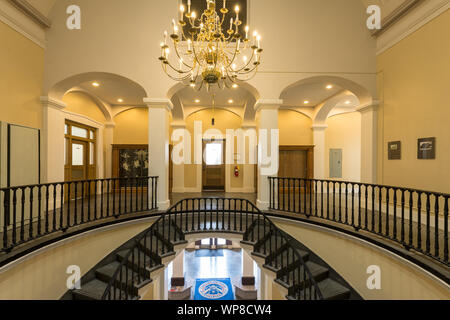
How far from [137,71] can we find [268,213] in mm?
4793

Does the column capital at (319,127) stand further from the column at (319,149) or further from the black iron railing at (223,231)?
the black iron railing at (223,231)

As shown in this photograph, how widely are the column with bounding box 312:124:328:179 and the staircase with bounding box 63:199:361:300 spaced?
488 centimetres

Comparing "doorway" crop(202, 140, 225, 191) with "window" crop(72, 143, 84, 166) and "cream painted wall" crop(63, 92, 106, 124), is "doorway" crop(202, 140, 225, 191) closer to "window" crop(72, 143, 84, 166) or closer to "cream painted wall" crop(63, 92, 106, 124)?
"cream painted wall" crop(63, 92, 106, 124)

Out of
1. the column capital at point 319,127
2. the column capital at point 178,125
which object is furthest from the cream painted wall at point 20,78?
the column capital at point 319,127

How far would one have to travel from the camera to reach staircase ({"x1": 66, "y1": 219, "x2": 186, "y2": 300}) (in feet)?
11.2

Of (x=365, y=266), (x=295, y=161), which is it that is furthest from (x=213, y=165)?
(x=365, y=266)

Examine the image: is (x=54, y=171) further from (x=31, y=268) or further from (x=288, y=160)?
(x=288, y=160)

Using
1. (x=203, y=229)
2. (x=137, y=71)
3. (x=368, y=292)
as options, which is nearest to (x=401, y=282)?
(x=368, y=292)

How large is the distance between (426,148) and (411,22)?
2666mm

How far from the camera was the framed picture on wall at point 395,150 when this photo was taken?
464cm

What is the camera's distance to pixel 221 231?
4719mm

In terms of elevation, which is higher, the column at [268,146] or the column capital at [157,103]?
the column capital at [157,103]

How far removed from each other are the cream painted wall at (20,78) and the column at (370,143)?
322 inches

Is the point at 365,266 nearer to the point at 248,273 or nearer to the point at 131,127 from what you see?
the point at 248,273
